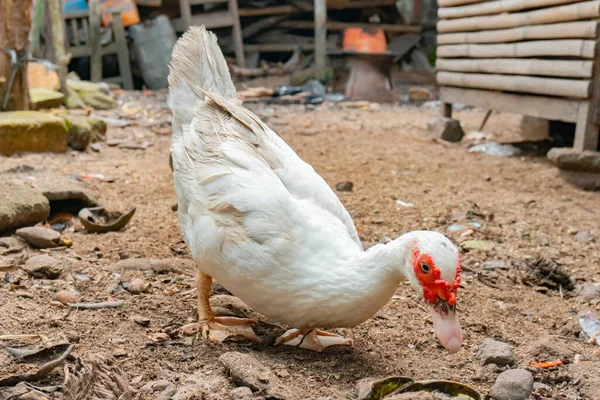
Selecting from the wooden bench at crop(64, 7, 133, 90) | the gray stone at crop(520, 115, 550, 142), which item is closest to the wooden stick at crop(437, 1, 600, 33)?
the gray stone at crop(520, 115, 550, 142)

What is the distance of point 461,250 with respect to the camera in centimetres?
412

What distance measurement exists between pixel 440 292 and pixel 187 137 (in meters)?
1.50

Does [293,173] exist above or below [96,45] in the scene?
below

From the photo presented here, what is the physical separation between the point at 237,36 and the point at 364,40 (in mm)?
2720

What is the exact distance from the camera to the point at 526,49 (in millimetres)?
6434

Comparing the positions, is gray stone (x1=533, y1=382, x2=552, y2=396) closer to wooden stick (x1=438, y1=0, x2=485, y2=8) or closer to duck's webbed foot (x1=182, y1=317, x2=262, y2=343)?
duck's webbed foot (x1=182, y1=317, x2=262, y2=343)

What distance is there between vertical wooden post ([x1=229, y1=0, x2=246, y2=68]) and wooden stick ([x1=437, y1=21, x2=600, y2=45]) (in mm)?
6177

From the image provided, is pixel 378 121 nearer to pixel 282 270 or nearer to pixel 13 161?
pixel 13 161

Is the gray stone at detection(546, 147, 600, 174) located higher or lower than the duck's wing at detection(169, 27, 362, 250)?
lower


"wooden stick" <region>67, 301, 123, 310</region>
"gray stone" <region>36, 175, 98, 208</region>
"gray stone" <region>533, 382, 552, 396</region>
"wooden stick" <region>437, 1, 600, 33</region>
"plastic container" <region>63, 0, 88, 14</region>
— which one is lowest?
"gray stone" <region>533, 382, 552, 396</region>

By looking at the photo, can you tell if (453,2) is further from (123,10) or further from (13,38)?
(123,10)

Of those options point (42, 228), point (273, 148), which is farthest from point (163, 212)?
point (273, 148)

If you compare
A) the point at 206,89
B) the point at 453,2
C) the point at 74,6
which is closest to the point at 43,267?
the point at 206,89

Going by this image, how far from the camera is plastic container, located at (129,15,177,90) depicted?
480 inches
